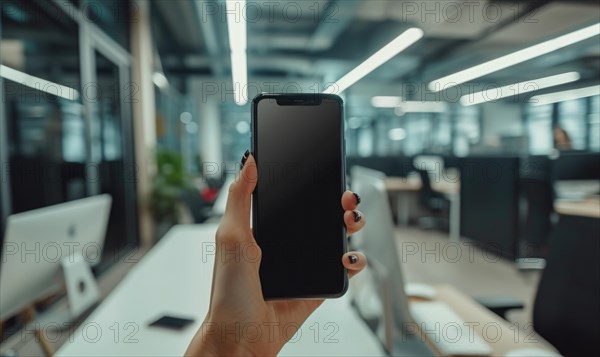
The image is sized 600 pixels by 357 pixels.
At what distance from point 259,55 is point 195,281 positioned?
5362 millimetres

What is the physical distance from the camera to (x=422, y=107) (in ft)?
30.9

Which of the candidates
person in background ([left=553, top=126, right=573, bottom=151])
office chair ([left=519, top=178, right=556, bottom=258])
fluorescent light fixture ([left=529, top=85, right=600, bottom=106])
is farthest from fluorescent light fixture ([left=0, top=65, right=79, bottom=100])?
fluorescent light fixture ([left=529, top=85, right=600, bottom=106])

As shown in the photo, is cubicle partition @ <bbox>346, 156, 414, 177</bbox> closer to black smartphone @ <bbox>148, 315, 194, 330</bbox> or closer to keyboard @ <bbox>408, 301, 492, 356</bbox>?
keyboard @ <bbox>408, 301, 492, 356</bbox>

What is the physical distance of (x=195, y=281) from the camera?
119 cm

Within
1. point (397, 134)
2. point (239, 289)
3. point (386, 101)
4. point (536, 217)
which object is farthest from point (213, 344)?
point (397, 134)

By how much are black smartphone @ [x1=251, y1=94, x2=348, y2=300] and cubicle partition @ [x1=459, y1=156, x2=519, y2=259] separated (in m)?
2.52

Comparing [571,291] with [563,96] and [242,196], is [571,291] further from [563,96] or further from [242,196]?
[563,96]

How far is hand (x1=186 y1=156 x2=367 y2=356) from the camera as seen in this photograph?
1.70 ft

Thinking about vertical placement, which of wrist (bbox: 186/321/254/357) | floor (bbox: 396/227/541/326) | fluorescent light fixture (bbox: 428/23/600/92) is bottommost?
floor (bbox: 396/227/541/326)

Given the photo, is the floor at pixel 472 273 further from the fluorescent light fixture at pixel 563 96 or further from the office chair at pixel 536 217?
the fluorescent light fixture at pixel 563 96

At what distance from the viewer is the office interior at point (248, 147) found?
854 mm

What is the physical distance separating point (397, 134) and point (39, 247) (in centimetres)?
1039

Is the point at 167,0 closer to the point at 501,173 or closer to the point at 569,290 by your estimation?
the point at 501,173

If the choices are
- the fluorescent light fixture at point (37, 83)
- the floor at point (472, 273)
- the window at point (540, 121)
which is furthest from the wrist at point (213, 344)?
the window at point (540, 121)
